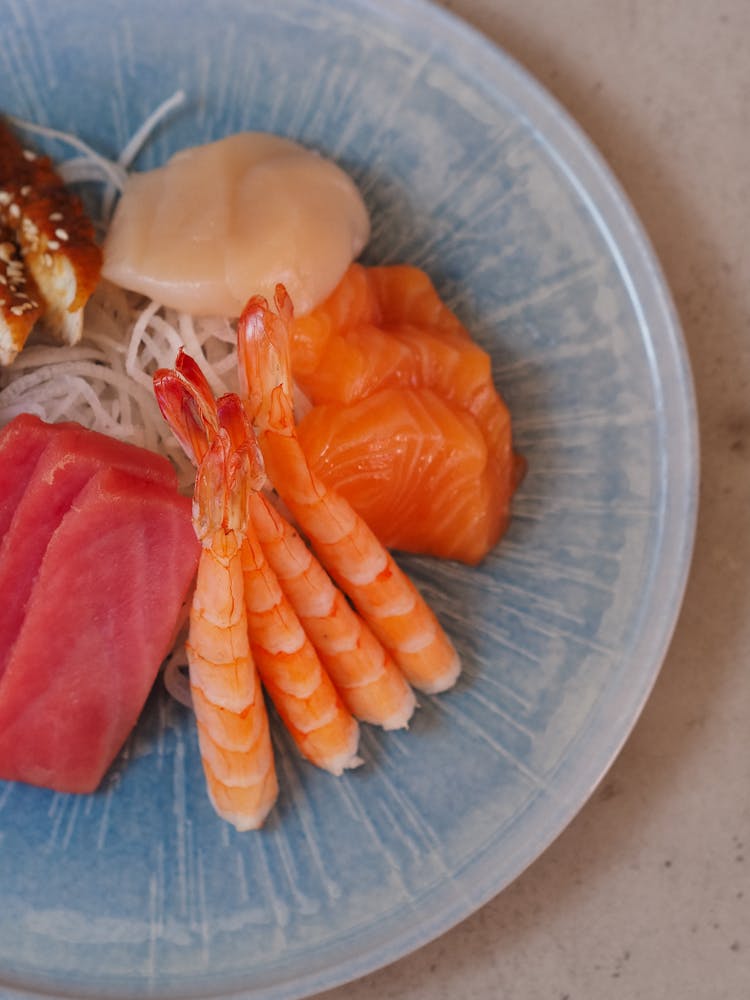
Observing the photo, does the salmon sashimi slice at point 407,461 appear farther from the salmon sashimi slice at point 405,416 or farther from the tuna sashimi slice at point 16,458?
the tuna sashimi slice at point 16,458

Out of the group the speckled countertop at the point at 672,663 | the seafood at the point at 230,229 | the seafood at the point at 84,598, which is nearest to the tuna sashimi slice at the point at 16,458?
the seafood at the point at 84,598

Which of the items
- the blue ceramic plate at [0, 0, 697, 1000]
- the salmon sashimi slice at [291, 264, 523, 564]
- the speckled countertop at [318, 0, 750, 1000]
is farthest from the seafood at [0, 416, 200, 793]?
the speckled countertop at [318, 0, 750, 1000]

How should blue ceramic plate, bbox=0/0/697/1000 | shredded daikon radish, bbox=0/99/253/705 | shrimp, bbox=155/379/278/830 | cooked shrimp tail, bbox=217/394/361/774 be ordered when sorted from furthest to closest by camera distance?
shredded daikon radish, bbox=0/99/253/705 → blue ceramic plate, bbox=0/0/697/1000 → cooked shrimp tail, bbox=217/394/361/774 → shrimp, bbox=155/379/278/830

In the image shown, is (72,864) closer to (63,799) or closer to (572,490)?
(63,799)

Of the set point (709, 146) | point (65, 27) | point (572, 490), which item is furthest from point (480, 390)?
point (65, 27)

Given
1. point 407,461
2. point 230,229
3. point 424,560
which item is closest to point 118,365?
point 230,229

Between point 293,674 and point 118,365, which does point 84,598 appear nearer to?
point 293,674

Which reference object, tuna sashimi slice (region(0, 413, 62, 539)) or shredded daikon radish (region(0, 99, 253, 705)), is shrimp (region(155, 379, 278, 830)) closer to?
shredded daikon radish (region(0, 99, 253, 705))
